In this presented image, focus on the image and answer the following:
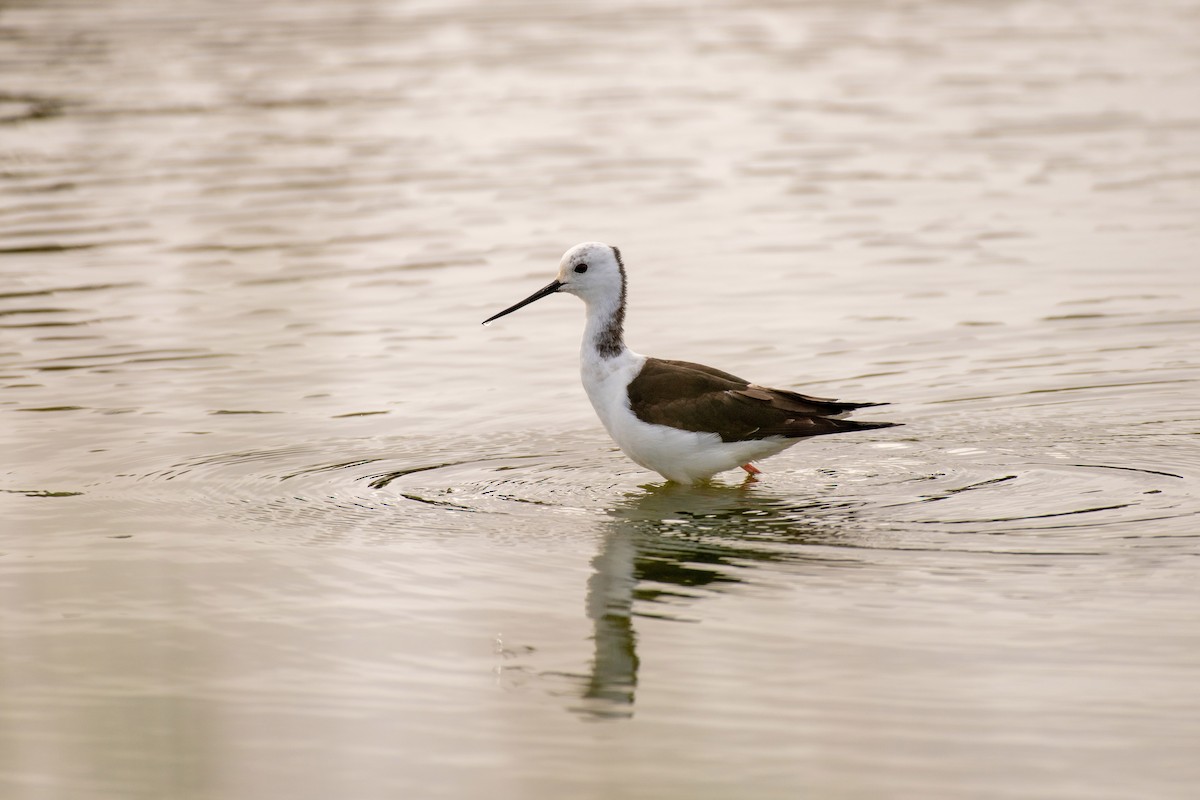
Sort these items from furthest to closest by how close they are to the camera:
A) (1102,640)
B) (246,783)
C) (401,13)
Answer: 1. (401,13)
2. (1102,640)
3. (246,783)

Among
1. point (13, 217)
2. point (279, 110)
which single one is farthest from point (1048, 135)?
point (13, 217)

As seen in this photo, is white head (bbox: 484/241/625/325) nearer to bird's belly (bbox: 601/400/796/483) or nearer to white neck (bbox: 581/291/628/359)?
white neck (bbox: 581/291/628/359)

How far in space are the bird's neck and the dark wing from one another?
0.35m

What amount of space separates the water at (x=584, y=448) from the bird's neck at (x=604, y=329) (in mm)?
769

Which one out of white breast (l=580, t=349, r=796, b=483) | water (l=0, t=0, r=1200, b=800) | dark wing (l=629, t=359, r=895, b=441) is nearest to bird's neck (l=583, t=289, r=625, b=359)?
white breast (l=580, t=349, r=796, b=483)

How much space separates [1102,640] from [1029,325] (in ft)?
21.1

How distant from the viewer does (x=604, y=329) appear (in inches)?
419

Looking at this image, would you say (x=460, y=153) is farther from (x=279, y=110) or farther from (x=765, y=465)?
(x=765, y=465)

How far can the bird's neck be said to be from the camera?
34.8 feet

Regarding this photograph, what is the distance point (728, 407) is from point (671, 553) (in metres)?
1.35

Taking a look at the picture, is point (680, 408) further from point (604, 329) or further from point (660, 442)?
point (604, 329)

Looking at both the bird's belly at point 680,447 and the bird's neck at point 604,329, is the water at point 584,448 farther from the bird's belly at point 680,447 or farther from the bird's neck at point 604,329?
the bird's neck at point 604,329

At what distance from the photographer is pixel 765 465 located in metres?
11.1

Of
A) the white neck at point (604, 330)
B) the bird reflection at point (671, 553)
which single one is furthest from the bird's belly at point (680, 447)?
the white neck at point (604, 330)
